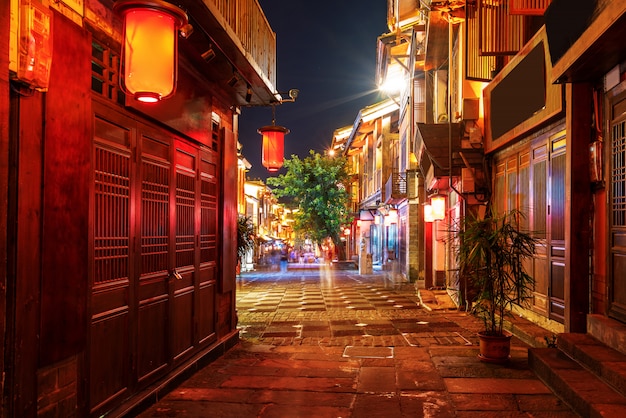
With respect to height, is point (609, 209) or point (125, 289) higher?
point (609, 209)

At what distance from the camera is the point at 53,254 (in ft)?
13.2

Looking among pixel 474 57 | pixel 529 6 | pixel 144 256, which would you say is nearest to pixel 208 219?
pixel 144 256

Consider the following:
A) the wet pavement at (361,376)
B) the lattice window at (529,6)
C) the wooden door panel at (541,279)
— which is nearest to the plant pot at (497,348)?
the wet pavement at (361,376)

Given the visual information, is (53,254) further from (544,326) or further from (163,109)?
(544,326)

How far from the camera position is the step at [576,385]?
15.4 feet

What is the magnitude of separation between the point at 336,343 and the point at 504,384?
356cm

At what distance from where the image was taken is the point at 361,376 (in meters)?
7.01

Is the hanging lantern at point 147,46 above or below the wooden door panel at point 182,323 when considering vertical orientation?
above

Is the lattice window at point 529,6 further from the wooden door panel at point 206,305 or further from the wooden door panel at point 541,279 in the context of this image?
the wooden door panel at point 206,305

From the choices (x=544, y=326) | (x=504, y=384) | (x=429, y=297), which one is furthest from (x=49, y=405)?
(x=429, y=297)

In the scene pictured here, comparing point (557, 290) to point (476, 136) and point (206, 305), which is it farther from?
point (206, 305)

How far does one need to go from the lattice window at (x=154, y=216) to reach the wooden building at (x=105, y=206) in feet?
0.08

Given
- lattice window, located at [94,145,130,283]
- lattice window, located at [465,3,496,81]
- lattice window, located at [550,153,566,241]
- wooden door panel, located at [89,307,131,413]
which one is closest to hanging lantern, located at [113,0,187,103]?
lattice window, located at [94,145,130,283]

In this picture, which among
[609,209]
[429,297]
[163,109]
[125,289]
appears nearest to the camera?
[125,289]
